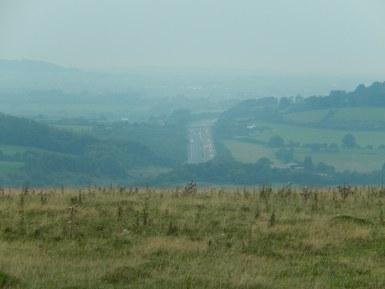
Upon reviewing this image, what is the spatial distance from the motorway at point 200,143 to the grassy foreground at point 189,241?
78205mm

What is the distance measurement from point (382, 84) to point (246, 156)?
72.9 metres

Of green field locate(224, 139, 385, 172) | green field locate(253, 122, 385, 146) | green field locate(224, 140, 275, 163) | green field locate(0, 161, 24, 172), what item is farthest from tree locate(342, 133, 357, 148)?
green field locate(0, 161, 24, 172)

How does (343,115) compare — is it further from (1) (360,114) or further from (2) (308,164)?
(2) (308,164)

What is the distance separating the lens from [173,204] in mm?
18750

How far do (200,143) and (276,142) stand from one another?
17.0 meters

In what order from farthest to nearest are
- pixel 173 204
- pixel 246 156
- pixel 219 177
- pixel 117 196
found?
pixel 246 156 < pixel 219 177 < pixel 117 196 < pixel 173 204

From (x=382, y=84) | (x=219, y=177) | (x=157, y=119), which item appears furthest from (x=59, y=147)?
(x=382, y=84)

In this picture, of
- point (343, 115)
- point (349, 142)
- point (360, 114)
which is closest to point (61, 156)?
point (349, 142)

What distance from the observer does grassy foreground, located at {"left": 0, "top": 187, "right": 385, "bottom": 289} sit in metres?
11.2

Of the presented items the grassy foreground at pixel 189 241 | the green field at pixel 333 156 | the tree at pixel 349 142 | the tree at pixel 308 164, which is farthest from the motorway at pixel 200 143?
the grassy foreground at pixel 189 241

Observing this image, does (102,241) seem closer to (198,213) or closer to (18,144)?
(198,213)

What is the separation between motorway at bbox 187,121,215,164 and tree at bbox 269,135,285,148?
400 inches

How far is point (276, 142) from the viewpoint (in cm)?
12038

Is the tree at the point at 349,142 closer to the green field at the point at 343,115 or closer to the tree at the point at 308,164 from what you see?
the green field at the point at 343,115
